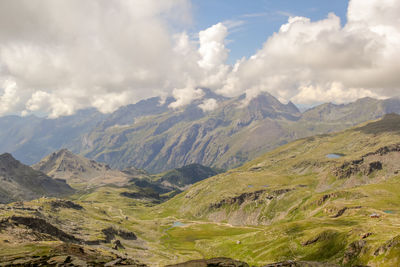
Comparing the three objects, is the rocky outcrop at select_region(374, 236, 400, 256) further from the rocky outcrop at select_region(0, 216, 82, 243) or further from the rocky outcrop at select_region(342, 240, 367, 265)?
the rocky outcrop at select_region(0, 216, 82, 243)

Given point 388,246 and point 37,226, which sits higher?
point 37,226

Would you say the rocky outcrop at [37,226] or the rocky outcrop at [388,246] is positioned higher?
the rocky outcrop at [37,226]

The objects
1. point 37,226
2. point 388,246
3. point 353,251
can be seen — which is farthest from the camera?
point 37,226

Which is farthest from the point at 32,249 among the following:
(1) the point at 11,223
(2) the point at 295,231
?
(2) the point at 295,231

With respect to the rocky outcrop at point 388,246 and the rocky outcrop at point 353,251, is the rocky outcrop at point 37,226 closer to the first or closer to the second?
the rocky outcrop at point 353,251

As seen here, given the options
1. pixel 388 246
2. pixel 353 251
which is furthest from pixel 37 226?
pixel 388 246

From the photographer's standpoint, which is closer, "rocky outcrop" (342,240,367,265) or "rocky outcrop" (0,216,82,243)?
"rocky outcrop" (342,240,367,265)

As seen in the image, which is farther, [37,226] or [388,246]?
[37,226]

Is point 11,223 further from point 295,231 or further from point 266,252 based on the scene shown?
point 295,231

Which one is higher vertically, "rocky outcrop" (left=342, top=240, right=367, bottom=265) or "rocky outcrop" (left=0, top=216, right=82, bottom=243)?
"rocky outcrop" (left=0, top=216, right=82, bottom=243)

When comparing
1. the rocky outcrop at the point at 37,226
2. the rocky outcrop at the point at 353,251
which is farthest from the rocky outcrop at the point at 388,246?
the rocky outcrop at the point at 37,226

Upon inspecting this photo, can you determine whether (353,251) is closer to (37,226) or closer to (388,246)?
(388,246)

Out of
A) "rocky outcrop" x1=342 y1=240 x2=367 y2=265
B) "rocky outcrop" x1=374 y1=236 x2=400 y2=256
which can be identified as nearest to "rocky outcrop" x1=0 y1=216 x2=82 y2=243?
→ "rocky outcrop" x1=342 y1=240 x2=367 y2=265

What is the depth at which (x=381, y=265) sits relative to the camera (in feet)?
323
